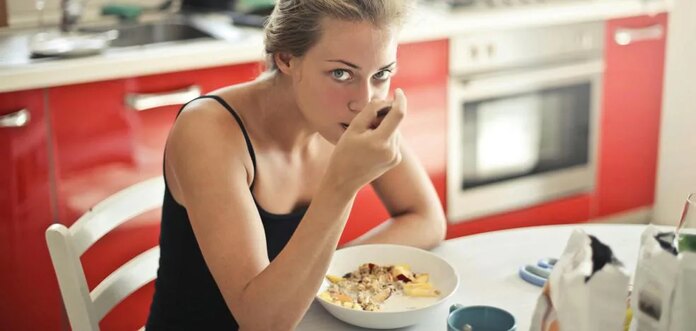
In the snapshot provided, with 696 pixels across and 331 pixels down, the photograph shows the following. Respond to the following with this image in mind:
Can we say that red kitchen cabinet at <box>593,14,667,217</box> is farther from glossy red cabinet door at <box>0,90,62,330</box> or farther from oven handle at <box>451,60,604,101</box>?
glossy red cabinet door at <box>0,90,62,330</box>

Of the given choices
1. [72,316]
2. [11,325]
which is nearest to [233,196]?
[72,316]

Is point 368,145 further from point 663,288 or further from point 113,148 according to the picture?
point 113,148

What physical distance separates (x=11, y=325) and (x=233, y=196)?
4.09 ft

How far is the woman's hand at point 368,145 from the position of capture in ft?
3.68

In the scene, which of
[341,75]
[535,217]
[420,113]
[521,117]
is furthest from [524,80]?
[341,75]

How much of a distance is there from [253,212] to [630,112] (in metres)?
2.30

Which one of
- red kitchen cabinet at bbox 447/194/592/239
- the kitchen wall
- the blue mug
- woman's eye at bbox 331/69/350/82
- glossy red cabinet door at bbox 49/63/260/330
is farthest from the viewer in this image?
the kitchen wall

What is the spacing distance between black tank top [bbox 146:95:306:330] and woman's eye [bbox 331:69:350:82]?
0.89ft

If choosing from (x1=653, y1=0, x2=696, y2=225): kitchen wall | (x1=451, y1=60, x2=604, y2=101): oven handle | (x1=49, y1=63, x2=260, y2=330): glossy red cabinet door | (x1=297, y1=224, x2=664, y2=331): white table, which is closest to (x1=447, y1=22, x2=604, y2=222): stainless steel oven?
(x1=451, y1=60, x2=604, y2=101): oven handle

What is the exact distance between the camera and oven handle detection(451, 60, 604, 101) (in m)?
2.82

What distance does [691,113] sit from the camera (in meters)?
3.27

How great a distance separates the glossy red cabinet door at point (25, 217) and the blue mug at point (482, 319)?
142 centimetres

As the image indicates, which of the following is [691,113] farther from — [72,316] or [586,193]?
[72,316]

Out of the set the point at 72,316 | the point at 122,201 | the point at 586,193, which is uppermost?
the point at 122,201
